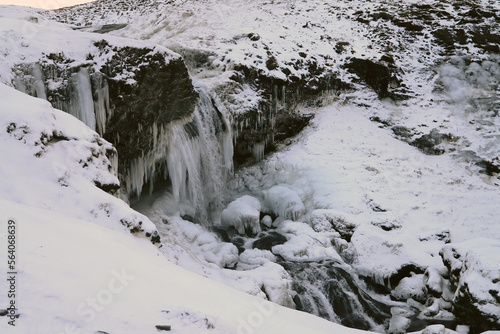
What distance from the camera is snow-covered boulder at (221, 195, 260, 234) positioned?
414 inches

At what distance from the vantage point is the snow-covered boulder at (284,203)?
1105 cm

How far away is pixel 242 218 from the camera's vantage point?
1050 cm

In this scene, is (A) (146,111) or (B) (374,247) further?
(B) (374,247)

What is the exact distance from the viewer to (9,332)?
215cm

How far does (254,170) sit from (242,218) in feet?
10.2

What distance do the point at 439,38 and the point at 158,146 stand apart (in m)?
15.4

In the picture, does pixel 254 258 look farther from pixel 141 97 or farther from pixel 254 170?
pixel 254 170

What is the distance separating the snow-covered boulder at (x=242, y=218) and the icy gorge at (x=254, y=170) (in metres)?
0.06

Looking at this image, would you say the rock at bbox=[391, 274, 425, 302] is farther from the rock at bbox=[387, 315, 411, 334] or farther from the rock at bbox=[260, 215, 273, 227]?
the rock at bbox=[260, 215, 273, 227]

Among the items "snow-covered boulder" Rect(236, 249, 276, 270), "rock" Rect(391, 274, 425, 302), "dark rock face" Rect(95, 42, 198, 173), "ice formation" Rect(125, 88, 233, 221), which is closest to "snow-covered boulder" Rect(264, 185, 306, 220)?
"ice formation" Rect(125, 88, 233, 221)

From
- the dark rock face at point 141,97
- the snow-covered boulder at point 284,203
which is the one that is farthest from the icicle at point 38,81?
the snow-covered boulder at point 284,203

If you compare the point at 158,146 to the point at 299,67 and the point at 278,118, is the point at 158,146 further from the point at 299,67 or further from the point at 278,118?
the point at 299,67

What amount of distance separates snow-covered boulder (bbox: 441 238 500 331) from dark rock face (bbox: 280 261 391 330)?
4.75ft

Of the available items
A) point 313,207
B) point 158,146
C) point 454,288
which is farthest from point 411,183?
point 158,146
